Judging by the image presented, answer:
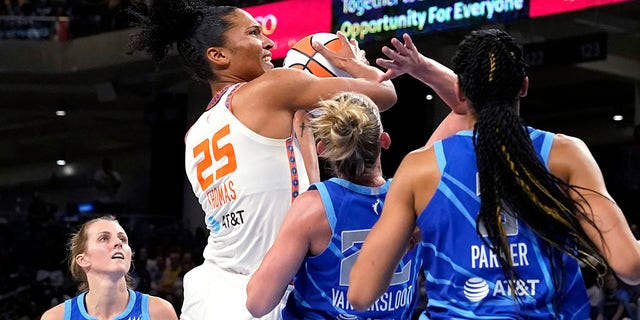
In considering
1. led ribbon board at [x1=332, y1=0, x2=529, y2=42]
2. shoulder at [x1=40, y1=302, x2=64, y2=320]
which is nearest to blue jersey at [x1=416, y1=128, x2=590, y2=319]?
shoulder at [x1=40, y1=302, x2=64, y2=320]

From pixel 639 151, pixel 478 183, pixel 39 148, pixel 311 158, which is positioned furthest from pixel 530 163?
pixel 39 148

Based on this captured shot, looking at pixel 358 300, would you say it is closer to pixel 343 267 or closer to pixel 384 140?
pixel 343 267

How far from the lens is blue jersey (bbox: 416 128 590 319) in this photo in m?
2.27

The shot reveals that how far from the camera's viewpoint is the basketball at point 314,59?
362 centimetres

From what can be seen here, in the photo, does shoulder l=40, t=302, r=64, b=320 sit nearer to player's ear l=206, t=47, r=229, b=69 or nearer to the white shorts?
the white shorts

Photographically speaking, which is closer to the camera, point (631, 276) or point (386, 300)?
point (631, 276)

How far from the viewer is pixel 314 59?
3.70 meters

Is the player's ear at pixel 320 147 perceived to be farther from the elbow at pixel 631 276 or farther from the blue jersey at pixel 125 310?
the blue jersey at pixel 125 310

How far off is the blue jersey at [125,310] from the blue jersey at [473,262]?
257 cm

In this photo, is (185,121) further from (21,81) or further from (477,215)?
(477,215)

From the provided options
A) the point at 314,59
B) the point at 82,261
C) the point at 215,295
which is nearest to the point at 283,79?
the point at 314,59

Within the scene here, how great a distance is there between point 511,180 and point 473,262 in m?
0.20

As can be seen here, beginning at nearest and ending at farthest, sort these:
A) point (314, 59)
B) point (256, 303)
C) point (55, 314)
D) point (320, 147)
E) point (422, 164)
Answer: point (422, 164) → point (256, 303) → point (320, 147) → point (314, 59) → point (55, 314)

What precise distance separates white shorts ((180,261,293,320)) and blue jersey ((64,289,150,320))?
1286mm
